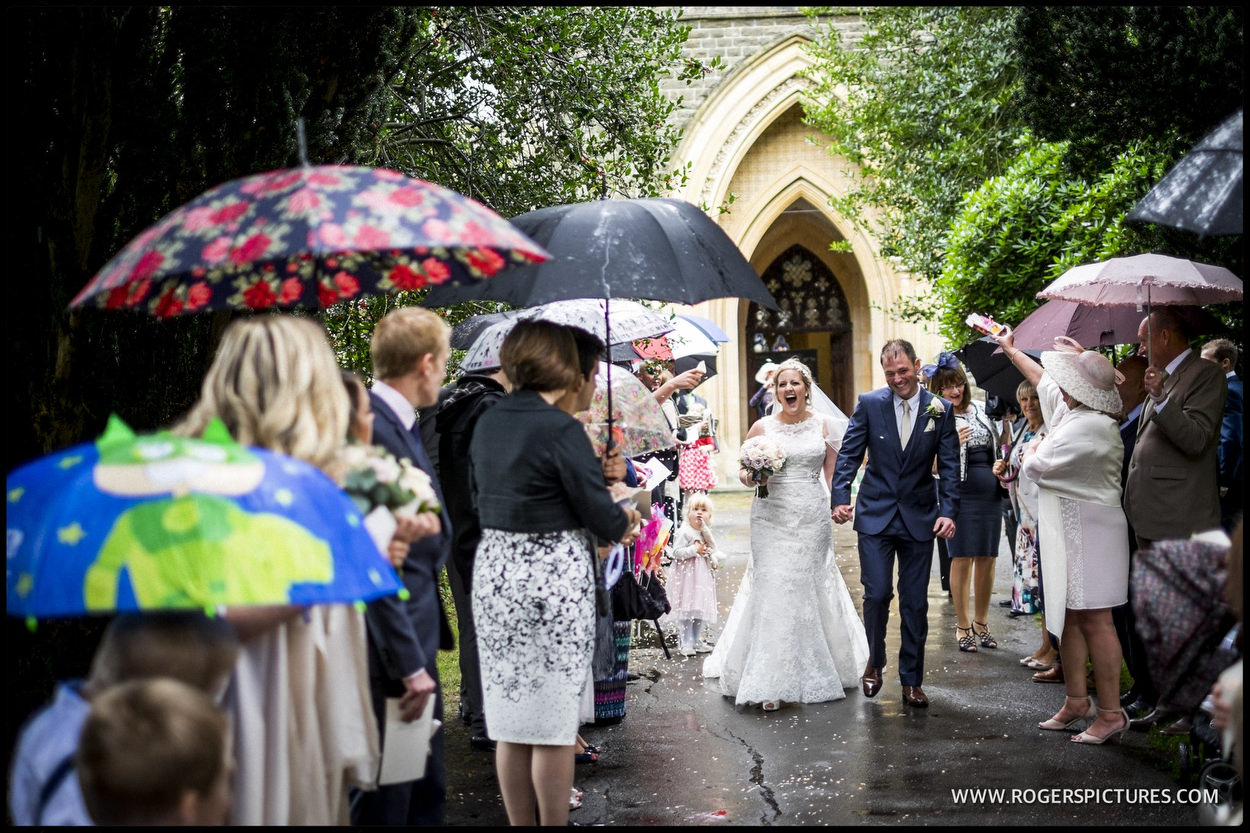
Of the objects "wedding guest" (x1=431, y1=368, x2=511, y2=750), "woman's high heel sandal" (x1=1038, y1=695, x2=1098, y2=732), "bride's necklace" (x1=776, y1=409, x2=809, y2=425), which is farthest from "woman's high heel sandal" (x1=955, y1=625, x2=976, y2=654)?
"wedding guest" (x1=431, y1=368, x2=511, y2=750)

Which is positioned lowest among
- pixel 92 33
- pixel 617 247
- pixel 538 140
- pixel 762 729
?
pixel 762 729

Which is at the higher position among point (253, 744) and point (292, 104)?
point (292, 104)

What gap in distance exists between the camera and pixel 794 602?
748cm

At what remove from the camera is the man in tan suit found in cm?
602

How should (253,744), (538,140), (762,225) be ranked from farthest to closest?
(762,225)
(538,140)
(253,744)

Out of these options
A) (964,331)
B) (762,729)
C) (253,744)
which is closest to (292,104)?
(253,744)

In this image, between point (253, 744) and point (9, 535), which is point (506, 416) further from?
point (9, 535)

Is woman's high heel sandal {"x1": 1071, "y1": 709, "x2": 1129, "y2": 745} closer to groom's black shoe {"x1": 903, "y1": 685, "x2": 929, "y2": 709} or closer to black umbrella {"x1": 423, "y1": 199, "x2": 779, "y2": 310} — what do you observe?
groom's black shoe {"x1": 903, "y1": 685, "x2": 929, "y2": 709}

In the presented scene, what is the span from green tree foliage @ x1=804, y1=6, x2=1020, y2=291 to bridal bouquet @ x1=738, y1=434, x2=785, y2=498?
8.54 meters

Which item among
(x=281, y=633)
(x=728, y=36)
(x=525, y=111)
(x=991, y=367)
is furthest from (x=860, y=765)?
(x=728, y=36)

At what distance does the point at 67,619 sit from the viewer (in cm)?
486

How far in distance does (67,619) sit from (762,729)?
376 cm

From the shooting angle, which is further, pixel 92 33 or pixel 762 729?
pixel 762 729

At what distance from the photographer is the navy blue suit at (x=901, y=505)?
7.29 meters
